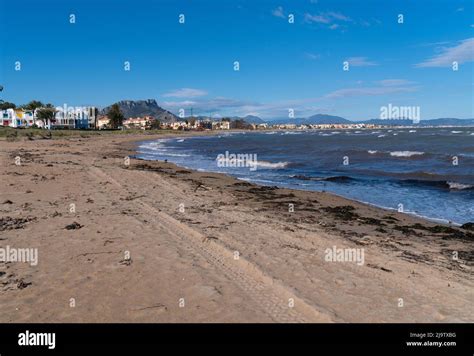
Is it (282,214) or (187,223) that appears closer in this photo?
(187,223)

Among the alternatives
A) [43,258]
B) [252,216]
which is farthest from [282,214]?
[43,258]

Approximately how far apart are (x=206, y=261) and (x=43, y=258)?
9.48 ft

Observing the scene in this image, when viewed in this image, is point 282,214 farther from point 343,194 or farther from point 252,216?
point 343,194

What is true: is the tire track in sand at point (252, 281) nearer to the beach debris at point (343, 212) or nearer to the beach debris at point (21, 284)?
the beach debris at point (21, 284)

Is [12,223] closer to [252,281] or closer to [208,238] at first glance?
[208,238]

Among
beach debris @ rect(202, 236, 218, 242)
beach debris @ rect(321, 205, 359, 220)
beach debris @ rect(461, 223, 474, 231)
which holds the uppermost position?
beach debris @ rect(202, 236, 218, 242)

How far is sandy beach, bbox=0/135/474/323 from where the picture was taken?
531cm


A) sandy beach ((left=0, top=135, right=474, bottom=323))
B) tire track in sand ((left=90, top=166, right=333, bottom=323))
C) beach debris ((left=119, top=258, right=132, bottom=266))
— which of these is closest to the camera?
tire track in sand ((left=90, top=166, right=333, bottom=323))

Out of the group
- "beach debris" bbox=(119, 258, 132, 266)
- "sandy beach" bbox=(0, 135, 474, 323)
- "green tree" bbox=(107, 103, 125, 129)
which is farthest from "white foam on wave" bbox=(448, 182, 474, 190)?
"green tree" bbox=(107, 103, 125, 129)

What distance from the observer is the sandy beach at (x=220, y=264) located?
5.31 meters

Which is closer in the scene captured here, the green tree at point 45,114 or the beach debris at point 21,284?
the beach debris at point 21,284

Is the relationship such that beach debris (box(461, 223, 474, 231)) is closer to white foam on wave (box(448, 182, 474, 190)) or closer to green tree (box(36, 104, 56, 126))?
white foam on wave (box(448, 182, 474, 190))

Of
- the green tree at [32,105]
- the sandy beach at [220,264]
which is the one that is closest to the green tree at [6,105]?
the green tree at [32,105]
